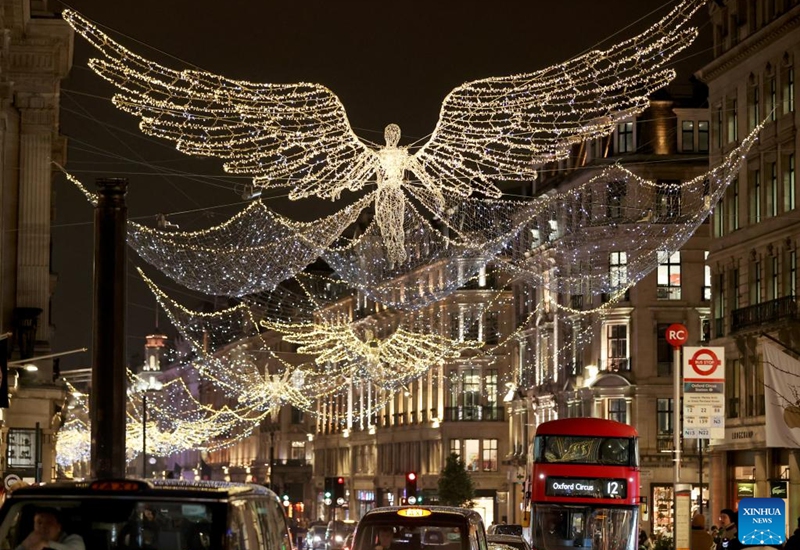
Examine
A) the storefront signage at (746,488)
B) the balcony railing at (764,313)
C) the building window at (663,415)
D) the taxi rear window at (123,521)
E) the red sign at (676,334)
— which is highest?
the balcony railing at (764,313)

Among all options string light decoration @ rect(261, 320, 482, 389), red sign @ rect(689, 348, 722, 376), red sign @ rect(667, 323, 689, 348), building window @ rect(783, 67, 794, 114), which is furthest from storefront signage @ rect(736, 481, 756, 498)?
string light decoration @ rect(261, 320, 482, 389)

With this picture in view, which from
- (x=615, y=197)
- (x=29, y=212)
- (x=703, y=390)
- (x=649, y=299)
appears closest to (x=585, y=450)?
(x=703, y=390)

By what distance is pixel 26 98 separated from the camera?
43.7m

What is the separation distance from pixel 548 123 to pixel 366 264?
60482mm

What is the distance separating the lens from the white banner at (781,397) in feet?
128

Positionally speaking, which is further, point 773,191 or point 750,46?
point 750,46

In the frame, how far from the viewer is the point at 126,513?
12000 mm

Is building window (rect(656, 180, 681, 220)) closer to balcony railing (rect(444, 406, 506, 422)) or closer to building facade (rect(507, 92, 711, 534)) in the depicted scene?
building facade (rect(507, 92, 711, 534))

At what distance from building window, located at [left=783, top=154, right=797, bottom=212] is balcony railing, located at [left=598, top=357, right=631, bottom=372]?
23.2m

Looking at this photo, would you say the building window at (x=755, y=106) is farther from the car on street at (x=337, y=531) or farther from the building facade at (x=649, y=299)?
the car on street at (x=337, y=531)

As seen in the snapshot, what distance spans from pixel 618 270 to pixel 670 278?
98.1 inches

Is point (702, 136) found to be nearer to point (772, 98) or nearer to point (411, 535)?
point (772, 98)

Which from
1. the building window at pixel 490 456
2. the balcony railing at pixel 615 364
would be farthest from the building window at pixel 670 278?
the building window at pixel 490 456

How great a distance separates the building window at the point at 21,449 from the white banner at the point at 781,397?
17.9 metres
